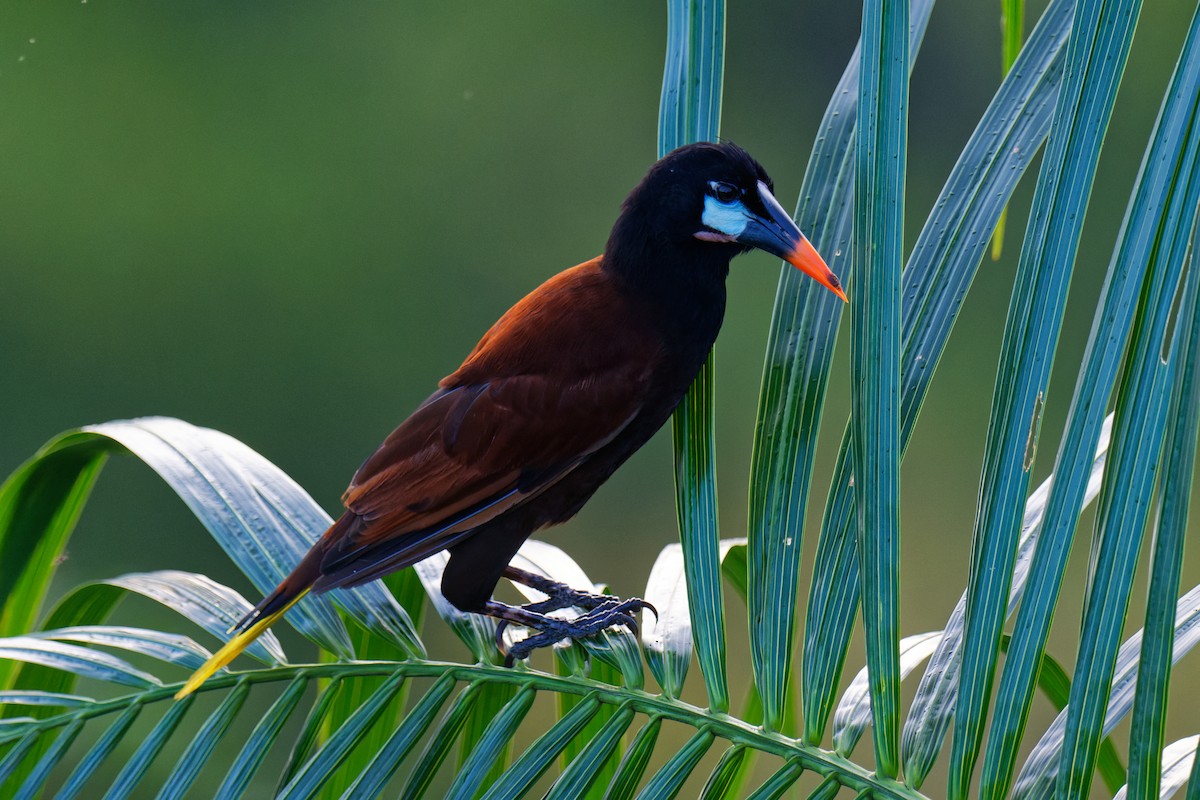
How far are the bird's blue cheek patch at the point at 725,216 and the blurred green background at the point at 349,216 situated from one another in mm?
3815

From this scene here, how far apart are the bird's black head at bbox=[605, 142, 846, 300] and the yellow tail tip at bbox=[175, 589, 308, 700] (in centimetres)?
47

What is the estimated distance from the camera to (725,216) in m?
1.09

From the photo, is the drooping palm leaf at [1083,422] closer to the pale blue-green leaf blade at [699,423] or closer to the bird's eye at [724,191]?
the pale blue-green leaf blade at [699,423]

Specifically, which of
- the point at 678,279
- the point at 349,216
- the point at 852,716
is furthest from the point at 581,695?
the point at 349,216

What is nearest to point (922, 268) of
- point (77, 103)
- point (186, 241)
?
point (186, 241)

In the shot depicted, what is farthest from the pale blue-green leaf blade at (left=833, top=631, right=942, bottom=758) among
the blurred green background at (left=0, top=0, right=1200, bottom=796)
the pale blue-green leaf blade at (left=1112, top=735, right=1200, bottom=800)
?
the blurred green background at (left=0, top=0, right=1200, bottom=796)

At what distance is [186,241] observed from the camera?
17.7 feet

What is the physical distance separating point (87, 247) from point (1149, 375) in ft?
17.8

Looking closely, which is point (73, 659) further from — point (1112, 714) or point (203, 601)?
point (1112, 714)

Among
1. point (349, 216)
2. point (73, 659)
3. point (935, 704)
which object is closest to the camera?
point (935, 704)

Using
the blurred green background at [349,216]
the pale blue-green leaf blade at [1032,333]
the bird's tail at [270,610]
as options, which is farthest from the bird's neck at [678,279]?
the blurred green background at [349,216]

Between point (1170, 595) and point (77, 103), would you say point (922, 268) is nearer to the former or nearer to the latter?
point (1170, 595)

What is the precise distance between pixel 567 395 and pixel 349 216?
184 inches

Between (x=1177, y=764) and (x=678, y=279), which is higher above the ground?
(x=678, y=279)
